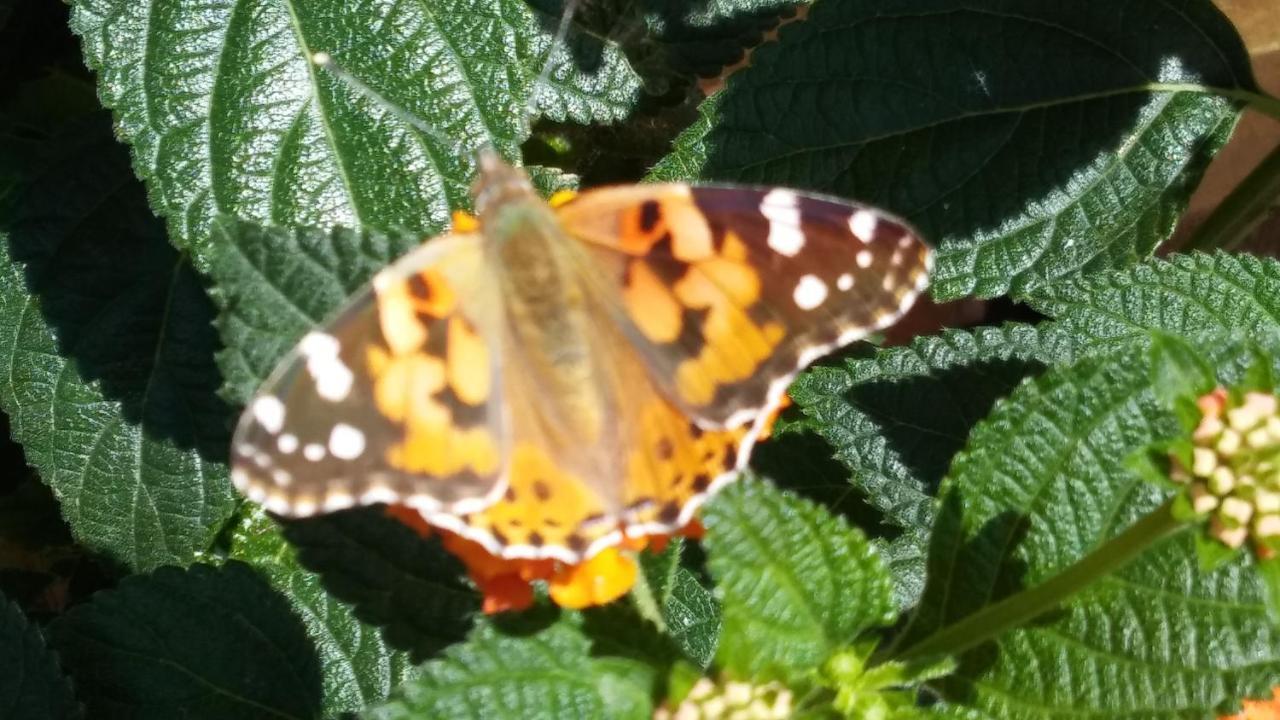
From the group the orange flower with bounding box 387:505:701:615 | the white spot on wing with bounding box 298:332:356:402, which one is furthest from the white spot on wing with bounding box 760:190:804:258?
the white spot on wing with bounding box 298:332:356:402

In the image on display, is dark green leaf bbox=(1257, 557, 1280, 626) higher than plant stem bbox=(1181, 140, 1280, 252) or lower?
lower

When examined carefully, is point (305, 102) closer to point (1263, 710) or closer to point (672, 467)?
point (672, 467)

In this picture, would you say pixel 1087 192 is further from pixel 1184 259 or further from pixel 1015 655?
pixel 1015 655

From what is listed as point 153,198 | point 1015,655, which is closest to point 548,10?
point 153,198

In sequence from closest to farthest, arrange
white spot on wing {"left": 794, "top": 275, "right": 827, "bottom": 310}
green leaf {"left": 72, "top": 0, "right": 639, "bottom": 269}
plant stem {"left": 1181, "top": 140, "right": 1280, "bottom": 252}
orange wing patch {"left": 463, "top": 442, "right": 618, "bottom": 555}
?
1. orange wing patch {"left": 463, "top": 442, "right": 618, "bottom": 555}
2. white spot on wing {"left": 794, "top": 275, "right": 827, "bottom": 310}
3. green leaf {"left": 72, "top": 0, "right": 639, "bottom": 269}
4. plant stem {"left": 1181, "top": 140, "right": 1280, "bottom": 252}

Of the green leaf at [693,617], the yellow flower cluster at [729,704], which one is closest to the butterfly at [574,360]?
the yellow flower cluster at [729,704]

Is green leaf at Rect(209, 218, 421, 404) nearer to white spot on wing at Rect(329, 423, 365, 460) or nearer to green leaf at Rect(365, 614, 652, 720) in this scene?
white spot on wing at Rect(329, 423, 365, 460)

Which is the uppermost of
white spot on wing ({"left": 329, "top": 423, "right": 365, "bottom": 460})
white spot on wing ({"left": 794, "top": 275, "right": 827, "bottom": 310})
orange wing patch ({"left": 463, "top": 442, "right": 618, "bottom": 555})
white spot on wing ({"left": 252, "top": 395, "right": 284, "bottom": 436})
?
white spot on wing ({"left": 794, "top": 275, "right": 827, "bottom": 310})

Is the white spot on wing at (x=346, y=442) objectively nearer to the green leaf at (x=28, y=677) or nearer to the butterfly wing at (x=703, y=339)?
the butterfly wing at (x=703, y=339)
